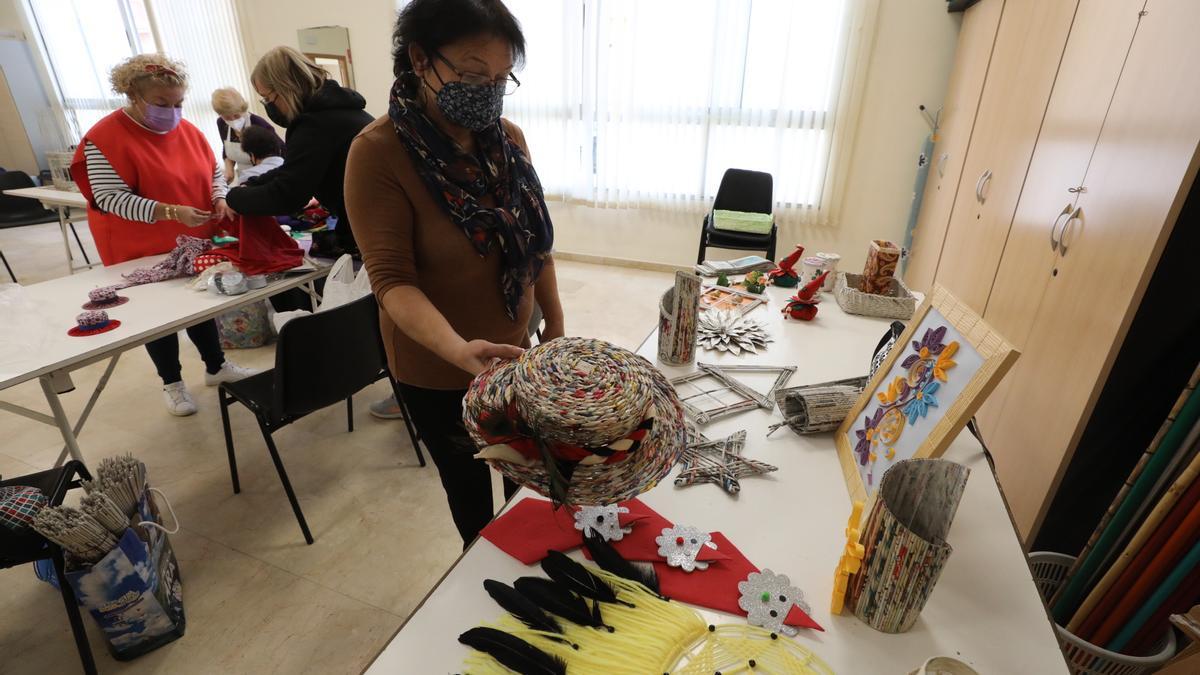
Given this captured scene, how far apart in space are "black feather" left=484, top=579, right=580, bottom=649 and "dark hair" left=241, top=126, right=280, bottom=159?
3.14 m

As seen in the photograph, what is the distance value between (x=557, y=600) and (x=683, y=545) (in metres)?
0.22

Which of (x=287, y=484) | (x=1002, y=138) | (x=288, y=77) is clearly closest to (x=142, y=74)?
(x=288, y=77)

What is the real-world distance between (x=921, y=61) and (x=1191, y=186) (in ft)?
9.36

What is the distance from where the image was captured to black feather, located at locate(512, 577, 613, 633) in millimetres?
719

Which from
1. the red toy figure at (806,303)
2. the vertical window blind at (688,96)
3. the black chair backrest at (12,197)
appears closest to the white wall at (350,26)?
the vertical window blind at (688,96)

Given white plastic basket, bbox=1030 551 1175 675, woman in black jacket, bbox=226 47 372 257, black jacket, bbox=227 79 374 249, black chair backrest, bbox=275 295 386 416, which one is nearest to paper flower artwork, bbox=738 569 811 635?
white plastic basket, bbox=1030 551 1175 675

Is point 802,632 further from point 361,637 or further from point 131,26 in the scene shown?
point 131,26

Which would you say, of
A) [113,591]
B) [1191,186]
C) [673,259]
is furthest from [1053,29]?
[113,591]

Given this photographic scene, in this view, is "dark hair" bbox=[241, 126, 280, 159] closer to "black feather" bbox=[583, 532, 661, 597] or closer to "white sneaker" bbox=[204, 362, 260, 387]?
"white sneaker" bbox=[204, 362, 260, 387]

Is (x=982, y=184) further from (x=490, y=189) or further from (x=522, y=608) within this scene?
(x=522, y=608)

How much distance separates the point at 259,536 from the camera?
6.32ft

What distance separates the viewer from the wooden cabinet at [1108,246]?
1.22 metres

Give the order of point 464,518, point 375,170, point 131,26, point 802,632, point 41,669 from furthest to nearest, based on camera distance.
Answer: point 131,26
point 41,669
point 464,518
point 375,170
point 802,632

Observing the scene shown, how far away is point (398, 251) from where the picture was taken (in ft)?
3.34
